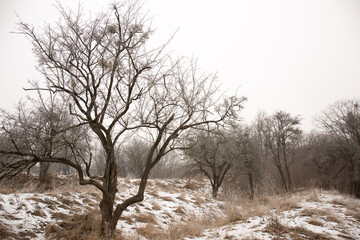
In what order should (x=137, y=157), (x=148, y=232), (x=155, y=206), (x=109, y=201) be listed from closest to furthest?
(x=109, y=201) < (x=148, y=232) < (x=155, y=206) < (x=137, y=157)

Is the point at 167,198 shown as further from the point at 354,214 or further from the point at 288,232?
the point at 354,214

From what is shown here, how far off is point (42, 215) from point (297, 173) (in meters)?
28.4

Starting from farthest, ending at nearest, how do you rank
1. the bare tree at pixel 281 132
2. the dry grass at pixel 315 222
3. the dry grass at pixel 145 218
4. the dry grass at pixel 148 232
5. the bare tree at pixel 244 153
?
the bare tree at pixel 281 132, the bare tree at pixel 244 153, the dry grass at pixel 145 218, the dry grass at pixel 148 232, the dry grass at pixel 315 222

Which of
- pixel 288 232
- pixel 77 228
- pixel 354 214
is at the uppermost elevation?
pixel 354 214

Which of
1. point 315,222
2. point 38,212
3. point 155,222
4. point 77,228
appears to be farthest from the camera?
point 155,222

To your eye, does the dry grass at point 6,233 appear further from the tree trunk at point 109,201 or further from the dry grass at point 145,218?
the dry grass at point 145,218

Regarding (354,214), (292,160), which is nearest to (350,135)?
(292,160)

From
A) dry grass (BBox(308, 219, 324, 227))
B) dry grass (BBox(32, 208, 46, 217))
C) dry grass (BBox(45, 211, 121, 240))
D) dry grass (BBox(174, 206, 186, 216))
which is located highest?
dry grass (BBox(308, 219, 324, 227))

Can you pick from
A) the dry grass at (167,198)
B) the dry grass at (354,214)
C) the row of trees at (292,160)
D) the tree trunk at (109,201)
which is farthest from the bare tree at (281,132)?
the tree trunk at (109,201)

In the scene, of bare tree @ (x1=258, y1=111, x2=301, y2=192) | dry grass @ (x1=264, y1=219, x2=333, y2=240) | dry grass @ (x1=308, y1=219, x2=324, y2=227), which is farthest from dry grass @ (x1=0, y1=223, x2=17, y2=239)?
bare tree @ (x1=258, y1=111, x2=301, y2=192)

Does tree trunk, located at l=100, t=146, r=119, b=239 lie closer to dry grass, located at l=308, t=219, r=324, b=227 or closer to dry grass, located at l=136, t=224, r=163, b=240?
dry grass, located at l=136, t=224, r=163, b=240

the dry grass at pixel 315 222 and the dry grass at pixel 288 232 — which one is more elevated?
the dry grass at pixel 315 222

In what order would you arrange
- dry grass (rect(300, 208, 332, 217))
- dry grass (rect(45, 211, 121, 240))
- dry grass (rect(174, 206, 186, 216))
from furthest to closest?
dry grass (rect(174, 206, 186, 216)) < dry grass (rect(300, 208, 332, 217)) < dry grass (rect(45, 211, 121, 240))

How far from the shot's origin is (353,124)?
58.9ft
